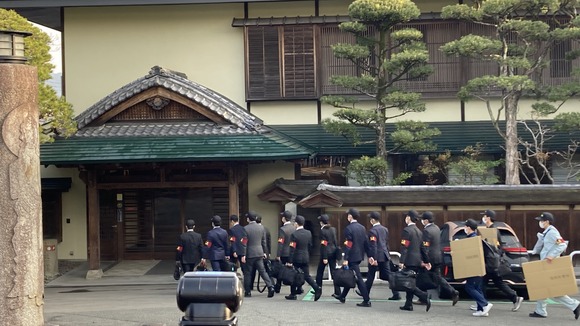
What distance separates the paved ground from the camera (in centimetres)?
1538

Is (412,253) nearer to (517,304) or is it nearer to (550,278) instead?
(517,304)

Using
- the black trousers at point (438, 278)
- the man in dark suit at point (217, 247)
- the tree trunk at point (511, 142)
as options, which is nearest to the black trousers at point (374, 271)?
the black trousers at point (438, 278)

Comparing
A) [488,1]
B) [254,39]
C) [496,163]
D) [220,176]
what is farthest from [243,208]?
[488,1]

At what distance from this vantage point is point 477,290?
15.8 metres

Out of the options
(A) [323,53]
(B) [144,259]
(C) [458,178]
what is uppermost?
(A) [323,53]

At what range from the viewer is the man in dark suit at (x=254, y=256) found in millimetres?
18297

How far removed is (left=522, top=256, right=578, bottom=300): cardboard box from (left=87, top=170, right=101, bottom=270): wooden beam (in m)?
11.3

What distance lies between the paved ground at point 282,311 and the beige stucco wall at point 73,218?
5.04 m

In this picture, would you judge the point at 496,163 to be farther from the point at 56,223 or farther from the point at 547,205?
the point at 56,223

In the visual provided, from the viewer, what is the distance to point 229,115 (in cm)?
2317

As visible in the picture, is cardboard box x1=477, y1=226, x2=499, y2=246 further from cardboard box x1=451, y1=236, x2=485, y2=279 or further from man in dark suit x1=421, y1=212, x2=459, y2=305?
cardboard box x1=451, y1=236, x2=485, y2=279

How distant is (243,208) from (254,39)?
454 cm

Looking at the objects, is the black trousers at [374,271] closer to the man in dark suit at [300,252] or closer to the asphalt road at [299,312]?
the asphalt road at [299,312]

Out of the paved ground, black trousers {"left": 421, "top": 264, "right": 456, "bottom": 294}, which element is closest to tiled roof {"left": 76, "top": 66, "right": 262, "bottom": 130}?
the paved ground
